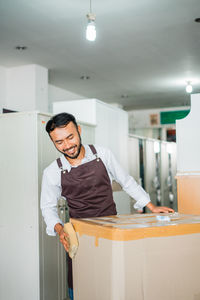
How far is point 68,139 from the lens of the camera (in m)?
1.83

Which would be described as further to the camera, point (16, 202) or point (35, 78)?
point (35, 78)

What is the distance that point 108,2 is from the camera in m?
3.64

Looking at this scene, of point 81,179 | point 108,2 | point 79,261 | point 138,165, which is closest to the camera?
point 79,261

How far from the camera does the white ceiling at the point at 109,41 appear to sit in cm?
379

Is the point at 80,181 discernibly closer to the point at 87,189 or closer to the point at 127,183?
the point at 87,189

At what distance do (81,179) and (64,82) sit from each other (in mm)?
5237

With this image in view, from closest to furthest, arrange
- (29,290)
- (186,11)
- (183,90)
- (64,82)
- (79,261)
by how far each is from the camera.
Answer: (79,261) → (29,290) → (186,11) → (64,82) → (183,90)

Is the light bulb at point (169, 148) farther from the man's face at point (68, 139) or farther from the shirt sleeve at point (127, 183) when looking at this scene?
the man's face at point (68, 139)

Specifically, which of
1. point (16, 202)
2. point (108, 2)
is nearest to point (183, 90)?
point (108, 2)

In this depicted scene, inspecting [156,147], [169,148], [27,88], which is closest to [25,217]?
[27,88]

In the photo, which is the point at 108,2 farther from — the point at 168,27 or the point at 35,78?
the point at 35,78

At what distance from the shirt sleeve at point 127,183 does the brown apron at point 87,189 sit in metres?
0.07

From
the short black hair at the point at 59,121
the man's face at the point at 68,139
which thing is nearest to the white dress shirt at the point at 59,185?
the man's face at the point at 68,139

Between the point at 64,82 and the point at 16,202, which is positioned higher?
the point at 64,82
